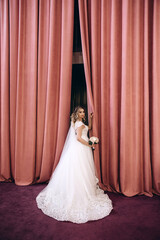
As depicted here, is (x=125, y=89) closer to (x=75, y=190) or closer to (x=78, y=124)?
(x=78, y=124)

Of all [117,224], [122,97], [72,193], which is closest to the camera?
[117,224]

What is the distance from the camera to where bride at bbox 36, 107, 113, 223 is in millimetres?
2248

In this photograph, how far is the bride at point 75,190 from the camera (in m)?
2.25

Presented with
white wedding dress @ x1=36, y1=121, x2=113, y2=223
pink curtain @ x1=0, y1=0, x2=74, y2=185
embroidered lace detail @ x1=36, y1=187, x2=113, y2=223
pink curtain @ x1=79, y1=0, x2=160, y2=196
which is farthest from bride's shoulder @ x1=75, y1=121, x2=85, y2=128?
embroidered lace detail @ x1=36, y1=187, x2=113, y2=223

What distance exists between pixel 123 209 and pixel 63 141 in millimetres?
1443

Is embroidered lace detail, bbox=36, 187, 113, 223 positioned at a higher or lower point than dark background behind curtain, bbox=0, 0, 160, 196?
lower

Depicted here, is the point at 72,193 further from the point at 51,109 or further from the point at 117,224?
the point at 51,109

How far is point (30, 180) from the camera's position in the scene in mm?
3363

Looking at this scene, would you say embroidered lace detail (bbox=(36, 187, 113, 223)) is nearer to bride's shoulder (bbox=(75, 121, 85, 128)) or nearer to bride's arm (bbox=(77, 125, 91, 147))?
bride's arm (bbox=(77, 125, 91, 147))

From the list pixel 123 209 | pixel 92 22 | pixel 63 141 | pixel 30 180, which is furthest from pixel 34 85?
pixel 123 209

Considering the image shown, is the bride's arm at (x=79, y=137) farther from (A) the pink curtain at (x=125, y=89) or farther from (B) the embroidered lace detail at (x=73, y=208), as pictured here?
(B) the embroidered lace detail at (x=73, y=208)

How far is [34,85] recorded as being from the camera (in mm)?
3391

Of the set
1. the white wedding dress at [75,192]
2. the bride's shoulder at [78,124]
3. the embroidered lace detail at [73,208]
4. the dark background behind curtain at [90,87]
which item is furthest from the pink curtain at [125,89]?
the embroidered lace detail at [73,208]

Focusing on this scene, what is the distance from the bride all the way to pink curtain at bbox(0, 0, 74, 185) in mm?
548
